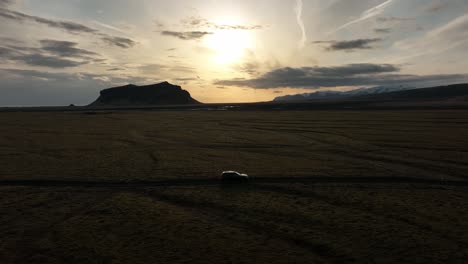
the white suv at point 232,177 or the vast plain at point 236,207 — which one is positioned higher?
the white suv at point 232,177

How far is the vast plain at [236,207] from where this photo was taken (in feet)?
55.3

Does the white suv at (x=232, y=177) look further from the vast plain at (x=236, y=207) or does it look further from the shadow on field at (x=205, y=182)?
the vast plain at (x=236, y=207)

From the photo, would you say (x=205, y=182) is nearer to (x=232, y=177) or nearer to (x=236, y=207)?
(x=232, y=177)

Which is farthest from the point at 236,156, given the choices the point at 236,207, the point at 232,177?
the point at 236,207

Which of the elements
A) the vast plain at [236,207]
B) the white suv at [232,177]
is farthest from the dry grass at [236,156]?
the white suv at [232,177]

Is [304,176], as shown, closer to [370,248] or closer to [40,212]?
[370,248]

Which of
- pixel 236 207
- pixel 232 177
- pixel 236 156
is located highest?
pixel 232 177

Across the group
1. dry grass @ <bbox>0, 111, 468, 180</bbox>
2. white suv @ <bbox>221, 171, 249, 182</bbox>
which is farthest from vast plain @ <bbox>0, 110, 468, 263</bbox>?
white suv @ <bbox>221, 171, 249, 182</bbox>

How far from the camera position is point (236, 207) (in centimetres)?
2362

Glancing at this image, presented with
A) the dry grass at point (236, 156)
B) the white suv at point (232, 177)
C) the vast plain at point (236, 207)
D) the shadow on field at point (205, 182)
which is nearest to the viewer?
the vast plain at point (236, 207)

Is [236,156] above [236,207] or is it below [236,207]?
above

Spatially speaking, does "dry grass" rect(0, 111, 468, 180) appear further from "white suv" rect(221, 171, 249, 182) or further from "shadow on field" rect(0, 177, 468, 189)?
"white suv" rect(221, 171, 249, 182)

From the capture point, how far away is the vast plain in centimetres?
1684

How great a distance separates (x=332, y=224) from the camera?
66.4 feet
